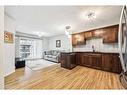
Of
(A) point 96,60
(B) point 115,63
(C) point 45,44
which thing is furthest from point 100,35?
(C) point 45,44

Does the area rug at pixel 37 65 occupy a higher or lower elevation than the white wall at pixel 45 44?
lower

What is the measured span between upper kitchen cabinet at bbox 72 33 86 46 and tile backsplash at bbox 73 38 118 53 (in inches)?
11.4

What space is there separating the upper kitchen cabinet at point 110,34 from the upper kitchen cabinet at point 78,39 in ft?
4.38

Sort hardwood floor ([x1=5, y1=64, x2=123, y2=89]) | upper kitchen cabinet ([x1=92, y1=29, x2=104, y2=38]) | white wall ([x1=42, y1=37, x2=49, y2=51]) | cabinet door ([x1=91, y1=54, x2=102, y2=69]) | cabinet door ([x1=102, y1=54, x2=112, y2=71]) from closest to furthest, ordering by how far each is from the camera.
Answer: hardwood floor ([x1=5, y1=64, x2=123, y2=89]) < cabinet door ([x1=102, y1=54, x2=112, y2=71]) < cabinet door ([x1=91, y1=54, x2=102, y2=69]) < upper kitchen cabinet ([x1=92, y1=29, x2=104, y2=38]) < white wall ([x1=42, y1=37, x2=49, y2=51])

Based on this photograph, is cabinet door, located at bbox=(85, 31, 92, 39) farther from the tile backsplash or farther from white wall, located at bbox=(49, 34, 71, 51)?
white wall, located at bbox=(49, 34, 71, 51)

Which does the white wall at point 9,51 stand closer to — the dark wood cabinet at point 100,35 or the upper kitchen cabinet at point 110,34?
the dark wood cabinet at point 100,35

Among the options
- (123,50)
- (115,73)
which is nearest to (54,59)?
(115,73)

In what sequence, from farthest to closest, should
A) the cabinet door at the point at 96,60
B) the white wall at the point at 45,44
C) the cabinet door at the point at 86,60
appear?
the white wall at the point at 45,44
the cabinet door at the point at 86,60
the cabinet door at the point at 96,60

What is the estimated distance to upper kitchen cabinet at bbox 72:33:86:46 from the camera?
526cm

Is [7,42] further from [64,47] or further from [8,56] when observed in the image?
[64,47]

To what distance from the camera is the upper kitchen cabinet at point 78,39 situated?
5264mm

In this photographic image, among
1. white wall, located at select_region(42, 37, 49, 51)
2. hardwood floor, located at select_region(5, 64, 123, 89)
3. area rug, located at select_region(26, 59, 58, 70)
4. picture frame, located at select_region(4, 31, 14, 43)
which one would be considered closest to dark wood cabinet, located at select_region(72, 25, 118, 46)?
hardwood floor, located at select_region(5, 64, 123, 89)

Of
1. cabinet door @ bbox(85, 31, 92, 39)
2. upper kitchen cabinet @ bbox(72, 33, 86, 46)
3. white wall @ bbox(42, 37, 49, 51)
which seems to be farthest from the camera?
white wall @ bbox(42, 37, 49, 51)

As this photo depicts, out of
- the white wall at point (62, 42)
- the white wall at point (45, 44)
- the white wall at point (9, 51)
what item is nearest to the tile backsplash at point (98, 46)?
the white wall at point (62, 42)
